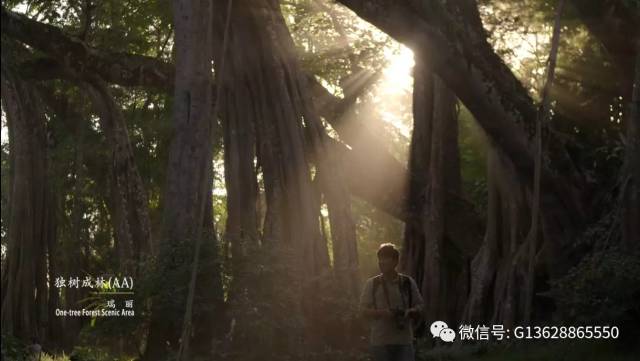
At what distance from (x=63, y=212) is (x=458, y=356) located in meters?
14.6

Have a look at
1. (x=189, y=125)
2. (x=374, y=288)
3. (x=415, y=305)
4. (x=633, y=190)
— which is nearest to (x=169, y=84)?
(x=189, y=125)

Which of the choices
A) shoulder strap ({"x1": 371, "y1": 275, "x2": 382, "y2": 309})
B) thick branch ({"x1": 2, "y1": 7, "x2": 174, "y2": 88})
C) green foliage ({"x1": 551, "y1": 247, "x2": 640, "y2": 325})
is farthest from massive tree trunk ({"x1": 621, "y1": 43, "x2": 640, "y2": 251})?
thick branch ({"x1": 2, "y1": 7, "x2": 174, "y2": 88})

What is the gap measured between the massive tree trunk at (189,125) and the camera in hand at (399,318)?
444 cm

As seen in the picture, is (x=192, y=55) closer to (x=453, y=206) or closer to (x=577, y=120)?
(x=453, y=206)

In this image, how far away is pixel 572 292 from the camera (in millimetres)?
11281

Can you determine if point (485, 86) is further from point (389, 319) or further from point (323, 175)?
point (389, 319)

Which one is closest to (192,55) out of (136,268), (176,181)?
(176,181)

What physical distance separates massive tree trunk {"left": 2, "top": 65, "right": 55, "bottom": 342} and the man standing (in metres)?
9.62

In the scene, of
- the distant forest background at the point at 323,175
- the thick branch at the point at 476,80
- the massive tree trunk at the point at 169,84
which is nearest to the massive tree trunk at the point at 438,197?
the distant forest background at the point at 323,175

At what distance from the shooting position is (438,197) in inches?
605

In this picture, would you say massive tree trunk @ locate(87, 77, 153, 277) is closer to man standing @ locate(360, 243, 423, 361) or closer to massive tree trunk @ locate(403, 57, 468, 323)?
→ massive tree trunk @ locate(403, 57, 468, 323)

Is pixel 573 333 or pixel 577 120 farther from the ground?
pixel 577 120

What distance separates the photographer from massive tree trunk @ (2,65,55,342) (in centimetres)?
1580

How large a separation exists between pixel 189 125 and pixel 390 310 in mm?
5237
